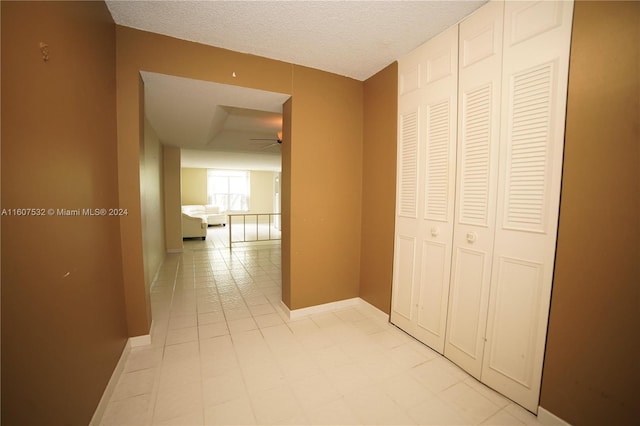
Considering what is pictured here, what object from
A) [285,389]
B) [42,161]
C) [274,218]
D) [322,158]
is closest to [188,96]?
[322,158]

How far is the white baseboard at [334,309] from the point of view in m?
2.52

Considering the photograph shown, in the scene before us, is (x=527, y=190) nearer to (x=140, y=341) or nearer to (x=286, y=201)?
(x=286, y=201)

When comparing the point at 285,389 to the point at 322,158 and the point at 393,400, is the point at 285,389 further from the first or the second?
the point at 322,158

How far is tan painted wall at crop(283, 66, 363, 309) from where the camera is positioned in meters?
2.45

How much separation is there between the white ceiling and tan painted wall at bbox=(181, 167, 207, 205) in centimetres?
823

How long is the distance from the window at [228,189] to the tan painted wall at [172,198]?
16.8ft

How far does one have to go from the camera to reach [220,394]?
1564mm

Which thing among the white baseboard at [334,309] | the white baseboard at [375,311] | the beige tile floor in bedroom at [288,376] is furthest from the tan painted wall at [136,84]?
the white baseboard at [375,311]

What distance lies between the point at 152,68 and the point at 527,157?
2607 mm

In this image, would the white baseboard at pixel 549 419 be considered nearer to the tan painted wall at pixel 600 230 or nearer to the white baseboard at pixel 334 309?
the tan painted wall at pixel 600 230

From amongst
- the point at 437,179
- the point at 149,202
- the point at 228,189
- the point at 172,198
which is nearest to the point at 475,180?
the point at 437,179

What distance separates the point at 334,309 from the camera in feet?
8.96

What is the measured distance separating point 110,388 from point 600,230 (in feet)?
9.03

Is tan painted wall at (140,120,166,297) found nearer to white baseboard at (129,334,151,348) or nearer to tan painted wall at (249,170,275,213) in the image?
white baseboard at (129,334,151,348)
